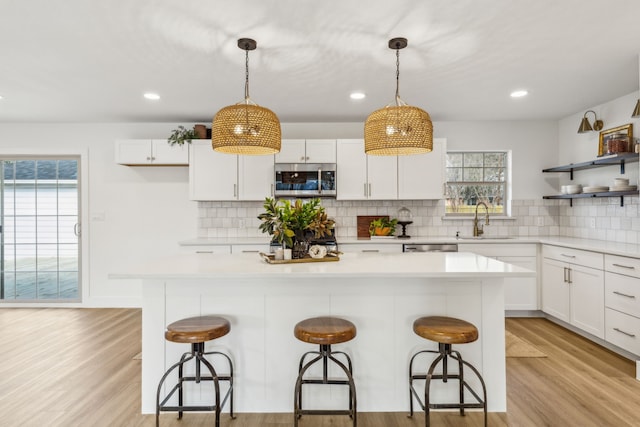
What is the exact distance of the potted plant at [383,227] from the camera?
14.5ft

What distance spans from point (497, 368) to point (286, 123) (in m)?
3.59

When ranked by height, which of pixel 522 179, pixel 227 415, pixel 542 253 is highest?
pixel 522 179

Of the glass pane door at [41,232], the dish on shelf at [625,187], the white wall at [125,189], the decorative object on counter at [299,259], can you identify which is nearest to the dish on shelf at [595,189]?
the dish on shelf at [625,187]

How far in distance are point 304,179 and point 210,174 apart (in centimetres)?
115

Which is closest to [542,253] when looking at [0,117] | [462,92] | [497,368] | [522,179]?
[522,179]

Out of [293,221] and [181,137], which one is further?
[181,137]

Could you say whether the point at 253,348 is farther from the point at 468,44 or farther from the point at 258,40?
the point at 468,44

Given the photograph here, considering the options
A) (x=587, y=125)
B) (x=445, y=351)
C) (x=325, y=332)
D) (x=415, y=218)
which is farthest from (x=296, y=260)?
(x=587, y=125)

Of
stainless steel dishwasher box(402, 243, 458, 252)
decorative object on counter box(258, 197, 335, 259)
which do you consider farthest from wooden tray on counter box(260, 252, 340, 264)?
stainless steel dishwasher box(402, 243, 458, 252)

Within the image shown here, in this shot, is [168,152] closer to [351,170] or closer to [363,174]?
[351,170]

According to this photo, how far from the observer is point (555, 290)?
383cm

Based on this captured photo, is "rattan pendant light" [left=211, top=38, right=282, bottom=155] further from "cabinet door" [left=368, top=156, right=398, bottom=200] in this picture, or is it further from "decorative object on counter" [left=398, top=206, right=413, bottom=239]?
"decorative object on counter" [left=398, top=206, right=413, bottom=239]

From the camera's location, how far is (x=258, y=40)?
2432 millimetres

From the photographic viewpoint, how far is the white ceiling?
6.87 feet
